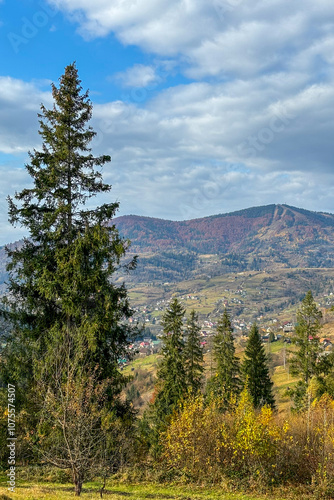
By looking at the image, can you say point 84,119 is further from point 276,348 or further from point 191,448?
point 276,348

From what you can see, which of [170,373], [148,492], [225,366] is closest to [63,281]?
[148,492]

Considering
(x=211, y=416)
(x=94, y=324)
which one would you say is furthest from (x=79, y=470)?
(x=211, y=416)

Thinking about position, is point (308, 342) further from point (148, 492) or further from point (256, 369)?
point (148, 492)

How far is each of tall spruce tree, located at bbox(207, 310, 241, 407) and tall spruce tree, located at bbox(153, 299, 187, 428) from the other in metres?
8.56

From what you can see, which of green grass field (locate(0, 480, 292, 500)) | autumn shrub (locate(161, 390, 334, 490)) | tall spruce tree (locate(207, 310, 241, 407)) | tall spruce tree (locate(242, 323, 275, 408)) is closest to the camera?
green grass field (locate(0, 480, 292, 500))

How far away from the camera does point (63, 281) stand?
51.5 feet

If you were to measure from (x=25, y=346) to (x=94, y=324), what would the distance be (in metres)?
3.68

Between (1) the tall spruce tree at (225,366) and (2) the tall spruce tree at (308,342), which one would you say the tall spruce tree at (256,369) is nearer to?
(1) the tall spruce tree at (225,366)

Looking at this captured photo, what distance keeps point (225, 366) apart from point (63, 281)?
29617mm

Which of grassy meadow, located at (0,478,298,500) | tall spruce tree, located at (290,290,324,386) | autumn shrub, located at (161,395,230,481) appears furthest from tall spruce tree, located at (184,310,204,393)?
grassy meadow, located at (0,478,298,500)

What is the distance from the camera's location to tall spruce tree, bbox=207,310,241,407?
39.7 m

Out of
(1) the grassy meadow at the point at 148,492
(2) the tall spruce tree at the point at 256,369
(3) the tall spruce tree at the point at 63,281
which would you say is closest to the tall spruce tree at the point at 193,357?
(2) the tall spruce tree at the point at 256,369

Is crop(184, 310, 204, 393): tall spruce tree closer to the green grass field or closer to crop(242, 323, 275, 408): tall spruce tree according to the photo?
crop(242, 323, 275, 408): tall spruce tree

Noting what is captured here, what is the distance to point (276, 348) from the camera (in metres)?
140
